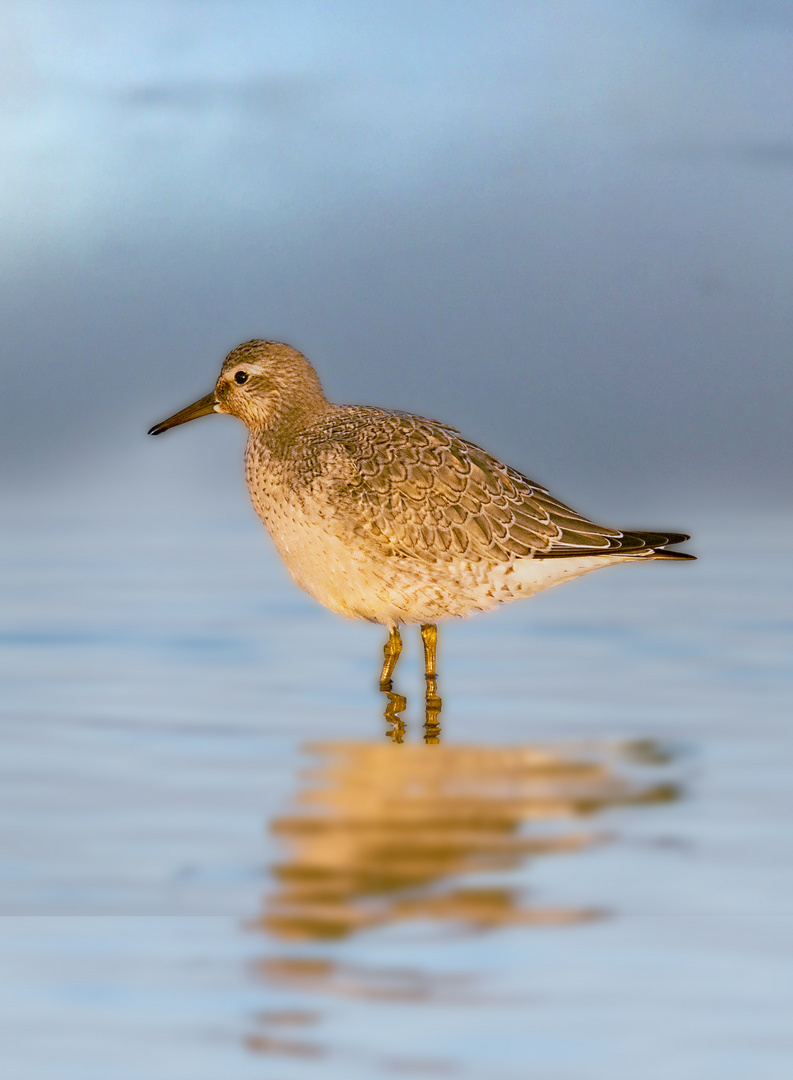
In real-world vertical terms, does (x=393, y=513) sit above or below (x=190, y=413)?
below

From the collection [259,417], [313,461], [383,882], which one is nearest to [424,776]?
[383,882]

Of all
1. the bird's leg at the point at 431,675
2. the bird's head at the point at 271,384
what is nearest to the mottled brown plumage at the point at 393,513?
the bird's head at the point at 271,384

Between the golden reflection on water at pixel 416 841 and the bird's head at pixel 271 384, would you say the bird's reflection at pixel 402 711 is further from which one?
the bird's head at pixel 271 384

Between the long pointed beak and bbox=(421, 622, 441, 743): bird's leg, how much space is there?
77.4 inches

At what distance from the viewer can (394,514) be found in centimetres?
839

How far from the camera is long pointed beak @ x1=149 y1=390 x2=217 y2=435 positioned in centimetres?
945

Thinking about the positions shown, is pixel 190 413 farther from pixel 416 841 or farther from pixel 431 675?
pixel 416 841

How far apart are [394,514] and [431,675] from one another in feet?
3.62

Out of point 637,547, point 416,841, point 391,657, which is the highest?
point 637,547

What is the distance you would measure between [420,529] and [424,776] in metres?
1.56

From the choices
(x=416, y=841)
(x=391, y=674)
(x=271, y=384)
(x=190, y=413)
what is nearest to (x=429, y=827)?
(x=416, y=841)

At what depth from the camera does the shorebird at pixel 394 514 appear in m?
8.43

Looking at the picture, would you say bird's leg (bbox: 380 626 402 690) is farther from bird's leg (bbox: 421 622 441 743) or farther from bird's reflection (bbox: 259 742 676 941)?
bird's reflection (bbox: 259 742 676 941)

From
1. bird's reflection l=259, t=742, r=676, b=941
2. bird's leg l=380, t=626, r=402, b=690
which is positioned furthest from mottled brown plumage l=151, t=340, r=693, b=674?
bird's reflection l=259, t=742, r=676, b=941
